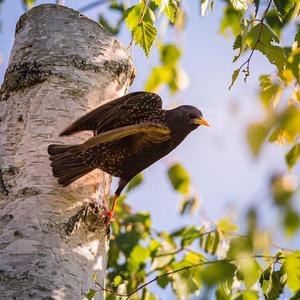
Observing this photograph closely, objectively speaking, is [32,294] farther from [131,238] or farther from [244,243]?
[131,238]

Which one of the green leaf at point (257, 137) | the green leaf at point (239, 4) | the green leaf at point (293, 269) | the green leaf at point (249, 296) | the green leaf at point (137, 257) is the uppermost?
the green leaf at point (239, 4)

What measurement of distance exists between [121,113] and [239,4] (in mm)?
835

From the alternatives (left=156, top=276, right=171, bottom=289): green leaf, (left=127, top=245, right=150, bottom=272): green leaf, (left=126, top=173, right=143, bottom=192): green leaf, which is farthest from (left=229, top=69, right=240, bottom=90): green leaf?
(left=126, top=173, right=143, bottom=192): green leaf

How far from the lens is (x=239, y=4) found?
8.08 ft

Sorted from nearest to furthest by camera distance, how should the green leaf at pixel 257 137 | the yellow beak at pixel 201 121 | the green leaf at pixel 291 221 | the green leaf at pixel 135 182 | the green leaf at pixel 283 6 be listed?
the green leaf at pixel 257 137
the green leaf at pixel 291 221
the green leaf at pixel 283 6
the yellow beak at pixel 201 121
the green leaf at pixel 135 182

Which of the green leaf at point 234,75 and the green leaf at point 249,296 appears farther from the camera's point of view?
the green leaf at point 249,296

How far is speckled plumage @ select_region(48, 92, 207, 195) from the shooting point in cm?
268

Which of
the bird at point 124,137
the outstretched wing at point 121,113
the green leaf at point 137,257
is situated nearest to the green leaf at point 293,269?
the bird at point 124,137

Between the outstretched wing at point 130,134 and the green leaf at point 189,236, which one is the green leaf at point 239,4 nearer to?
the outstretched wing at point 130,134

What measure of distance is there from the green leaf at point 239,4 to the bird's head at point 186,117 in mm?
1043

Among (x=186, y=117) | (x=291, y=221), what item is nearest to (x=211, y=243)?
(x=186, y=117)

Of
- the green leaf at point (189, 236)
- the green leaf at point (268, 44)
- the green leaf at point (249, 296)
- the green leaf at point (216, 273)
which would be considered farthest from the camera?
the green leaf at point (189, 236)

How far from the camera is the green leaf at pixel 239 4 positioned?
8.03 feet

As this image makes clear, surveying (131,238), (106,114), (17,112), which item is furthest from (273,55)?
(131,238)
